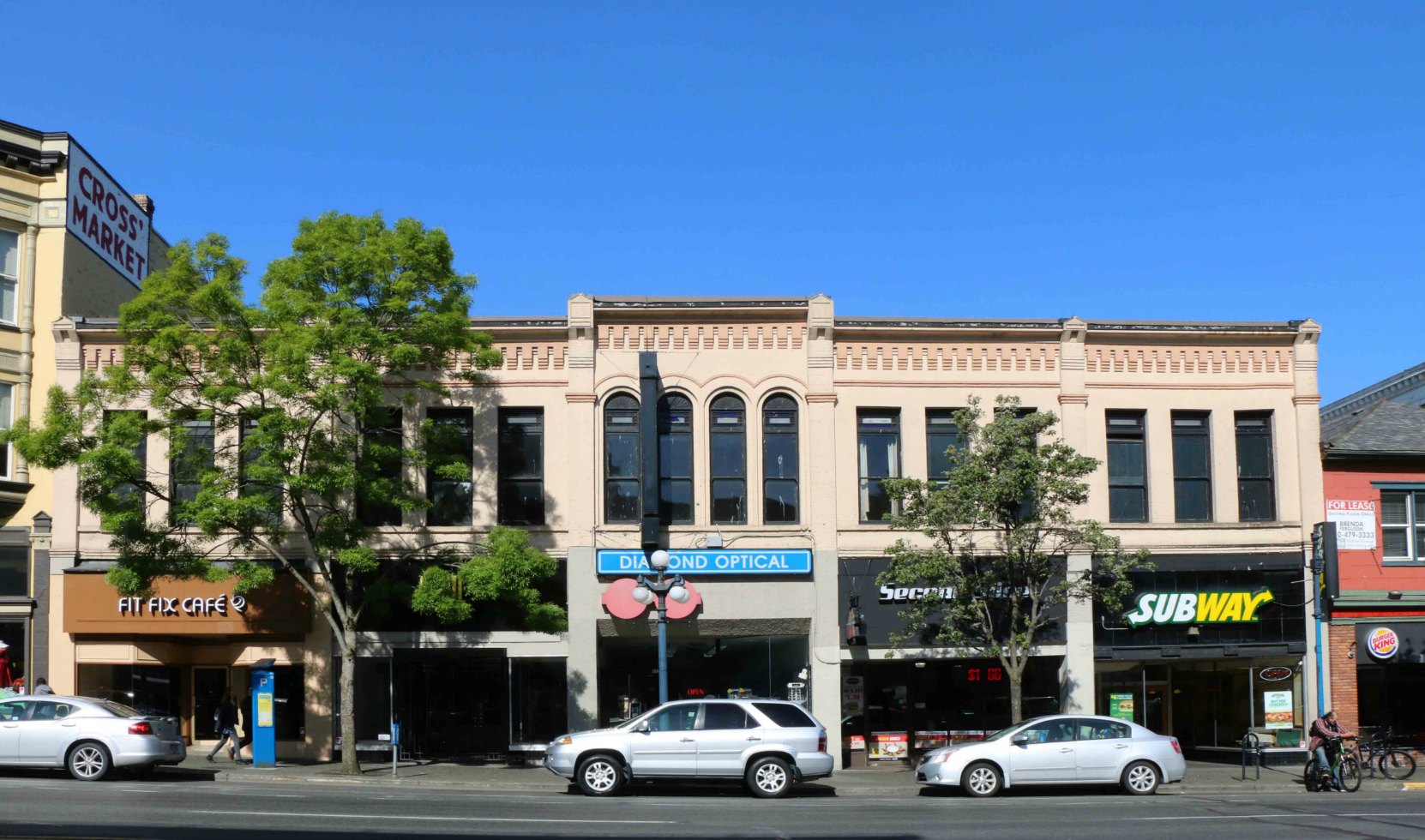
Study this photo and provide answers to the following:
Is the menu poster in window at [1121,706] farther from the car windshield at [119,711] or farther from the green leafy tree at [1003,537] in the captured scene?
the car windshield at [119,711]

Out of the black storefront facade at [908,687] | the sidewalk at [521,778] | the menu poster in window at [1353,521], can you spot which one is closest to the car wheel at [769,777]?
the sidewalk at [521,778]

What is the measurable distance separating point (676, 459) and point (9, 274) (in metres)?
14.4

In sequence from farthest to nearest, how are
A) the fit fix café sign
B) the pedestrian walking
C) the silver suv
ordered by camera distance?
the fit fix café sign
the pedestrian walking
the silver suv

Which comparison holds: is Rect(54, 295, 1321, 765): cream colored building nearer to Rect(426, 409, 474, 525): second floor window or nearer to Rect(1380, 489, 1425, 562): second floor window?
Rect(426, 409, 474, 525): second floor window

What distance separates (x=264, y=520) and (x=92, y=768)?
5.23 meters

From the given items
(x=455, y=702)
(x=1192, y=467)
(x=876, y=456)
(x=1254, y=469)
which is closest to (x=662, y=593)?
(x=455, y=702)

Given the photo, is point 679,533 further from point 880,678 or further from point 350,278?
point 350,278

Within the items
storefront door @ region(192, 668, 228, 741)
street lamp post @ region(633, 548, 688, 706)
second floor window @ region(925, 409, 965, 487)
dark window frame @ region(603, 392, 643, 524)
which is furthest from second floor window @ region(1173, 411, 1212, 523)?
storefront door @ region(192, 668, 228, 741)

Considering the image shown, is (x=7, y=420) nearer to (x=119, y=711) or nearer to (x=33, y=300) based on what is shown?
(x=33, y=300)

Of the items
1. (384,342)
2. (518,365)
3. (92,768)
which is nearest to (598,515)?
(518,365)

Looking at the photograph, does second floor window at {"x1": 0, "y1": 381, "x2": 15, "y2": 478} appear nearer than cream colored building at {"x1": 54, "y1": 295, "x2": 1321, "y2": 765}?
No

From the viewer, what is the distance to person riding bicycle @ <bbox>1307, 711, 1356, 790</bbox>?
23.3 meters

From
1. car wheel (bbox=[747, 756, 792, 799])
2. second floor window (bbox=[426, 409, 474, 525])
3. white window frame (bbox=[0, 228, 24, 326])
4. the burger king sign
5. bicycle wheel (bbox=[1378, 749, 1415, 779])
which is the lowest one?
bicycle wheel (bbox=[1378, 749, 1415, 779])

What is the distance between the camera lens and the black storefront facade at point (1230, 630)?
27.9 meters
